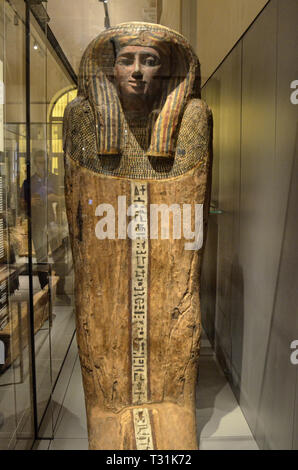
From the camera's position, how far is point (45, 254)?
8.63 ft

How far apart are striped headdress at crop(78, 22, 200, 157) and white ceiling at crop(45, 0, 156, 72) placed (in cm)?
8

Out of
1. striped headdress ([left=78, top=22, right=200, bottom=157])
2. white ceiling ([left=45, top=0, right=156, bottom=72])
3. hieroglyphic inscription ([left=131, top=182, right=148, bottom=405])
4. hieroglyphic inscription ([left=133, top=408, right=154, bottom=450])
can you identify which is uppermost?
white ceiling ([left=45, top=0, right=156, bottom=72])

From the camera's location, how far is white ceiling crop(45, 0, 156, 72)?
7.30 ft

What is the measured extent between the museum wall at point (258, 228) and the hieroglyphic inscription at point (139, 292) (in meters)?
0.67

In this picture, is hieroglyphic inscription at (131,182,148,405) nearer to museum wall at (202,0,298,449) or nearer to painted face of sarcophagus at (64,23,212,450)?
painted face of sarcophagus at (64,23,212,450)

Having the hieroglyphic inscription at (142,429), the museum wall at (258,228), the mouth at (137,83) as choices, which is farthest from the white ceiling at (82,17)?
the hieroglyphic inscription at (142,429)

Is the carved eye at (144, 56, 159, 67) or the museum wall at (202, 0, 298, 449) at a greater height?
the carved eye at (144, 56, 159, 67)

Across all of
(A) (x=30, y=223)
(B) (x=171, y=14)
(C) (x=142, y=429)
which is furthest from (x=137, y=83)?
(C) (x=142, y=429)

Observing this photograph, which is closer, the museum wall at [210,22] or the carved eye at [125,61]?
the carved eye at [125,61]

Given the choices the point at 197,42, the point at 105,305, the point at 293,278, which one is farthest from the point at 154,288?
the point at 197,42

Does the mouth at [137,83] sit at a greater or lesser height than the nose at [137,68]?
lesser

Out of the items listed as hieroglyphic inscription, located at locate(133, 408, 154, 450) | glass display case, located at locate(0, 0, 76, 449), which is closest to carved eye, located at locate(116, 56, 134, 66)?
glass display case, located at locate(0, 0, 76, 449)

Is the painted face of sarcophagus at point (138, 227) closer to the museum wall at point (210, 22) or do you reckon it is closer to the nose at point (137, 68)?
the nose at point (137, 68)

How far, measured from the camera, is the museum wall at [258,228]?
2193 mm
